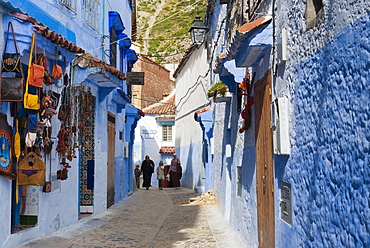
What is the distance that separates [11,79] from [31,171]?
4.65ft

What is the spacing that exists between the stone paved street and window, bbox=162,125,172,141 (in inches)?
801

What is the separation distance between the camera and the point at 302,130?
14.5ft

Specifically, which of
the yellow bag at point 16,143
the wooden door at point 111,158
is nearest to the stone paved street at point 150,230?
the wooden door at point 111,158

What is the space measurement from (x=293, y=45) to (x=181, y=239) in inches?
202

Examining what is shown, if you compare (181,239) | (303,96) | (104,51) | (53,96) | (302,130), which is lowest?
(181,239)

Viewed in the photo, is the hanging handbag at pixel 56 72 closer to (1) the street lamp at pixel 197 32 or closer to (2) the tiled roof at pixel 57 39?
(2) the tiled roof at pixel 57 39

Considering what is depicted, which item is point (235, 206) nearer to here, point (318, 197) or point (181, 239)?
point (181, 239)

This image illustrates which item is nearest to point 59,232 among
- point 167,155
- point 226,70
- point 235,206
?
point 235,206

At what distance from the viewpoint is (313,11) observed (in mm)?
4191

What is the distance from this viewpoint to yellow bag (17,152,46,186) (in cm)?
670

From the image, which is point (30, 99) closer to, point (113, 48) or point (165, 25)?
point (113, 48)

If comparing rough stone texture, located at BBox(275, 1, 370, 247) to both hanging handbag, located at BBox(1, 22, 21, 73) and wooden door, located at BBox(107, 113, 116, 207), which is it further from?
wooden door, located at BBox(107, 113, 116, 207)

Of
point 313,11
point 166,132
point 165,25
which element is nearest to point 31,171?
point 313,11

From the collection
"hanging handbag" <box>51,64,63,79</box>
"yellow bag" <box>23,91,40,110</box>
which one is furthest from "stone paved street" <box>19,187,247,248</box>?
"hanging handbag" <box>51,64,63,79</box>
